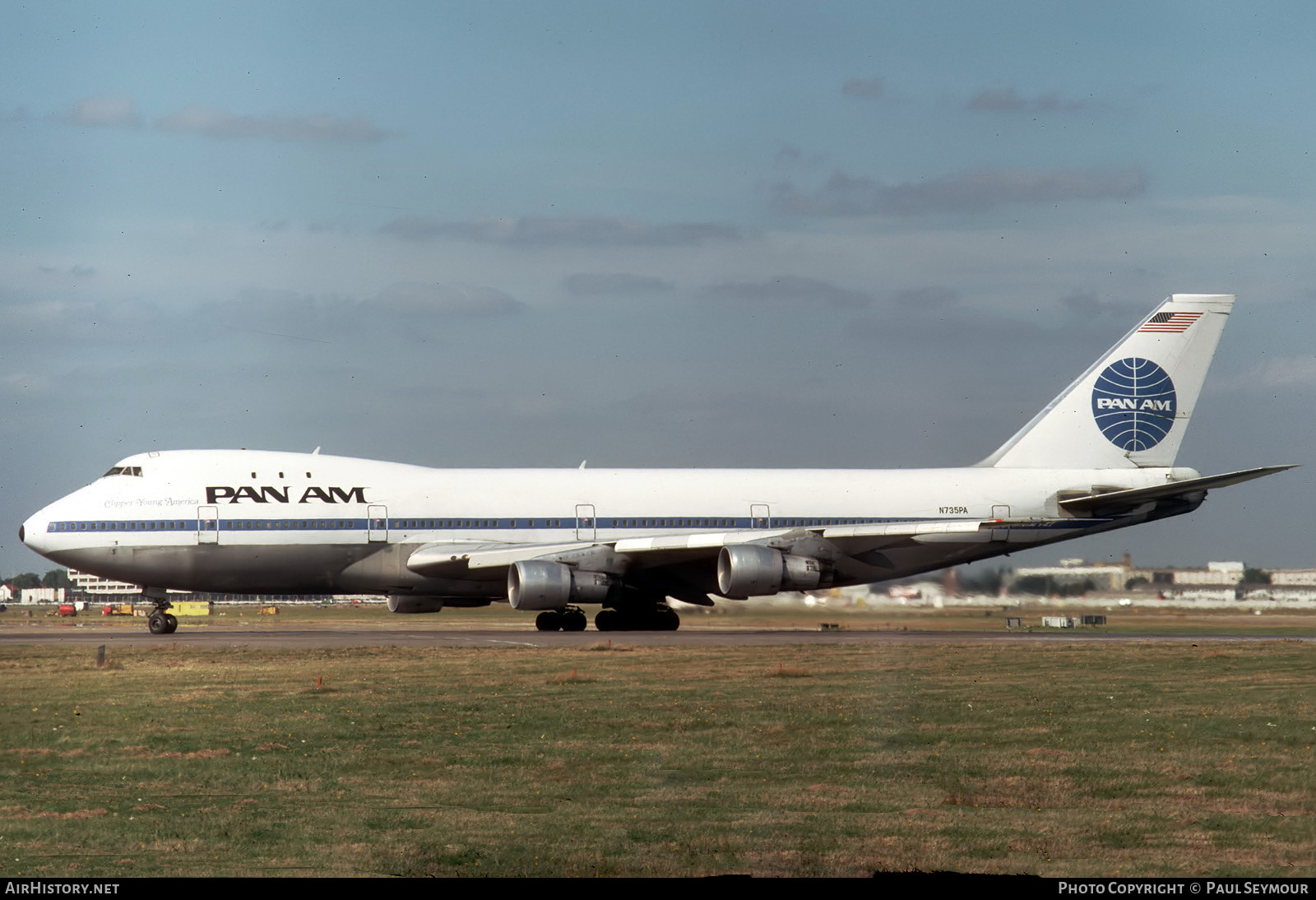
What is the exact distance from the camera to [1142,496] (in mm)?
41312

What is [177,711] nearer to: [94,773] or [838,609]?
[94,773]

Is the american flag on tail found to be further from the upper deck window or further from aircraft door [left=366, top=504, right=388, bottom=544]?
the upper deck window

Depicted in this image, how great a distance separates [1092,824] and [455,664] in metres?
18.8

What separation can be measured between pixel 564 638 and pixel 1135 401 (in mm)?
22787

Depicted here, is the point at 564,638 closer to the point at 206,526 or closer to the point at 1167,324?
the point at 206,526

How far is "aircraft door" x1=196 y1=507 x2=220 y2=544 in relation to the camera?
4209 cm

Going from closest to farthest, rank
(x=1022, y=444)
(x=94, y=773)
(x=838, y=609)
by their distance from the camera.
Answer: (x=94, y=773) < (x=838, y=609) < (x=1022, y=444)

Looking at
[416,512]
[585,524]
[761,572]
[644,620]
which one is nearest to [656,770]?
[761,572]

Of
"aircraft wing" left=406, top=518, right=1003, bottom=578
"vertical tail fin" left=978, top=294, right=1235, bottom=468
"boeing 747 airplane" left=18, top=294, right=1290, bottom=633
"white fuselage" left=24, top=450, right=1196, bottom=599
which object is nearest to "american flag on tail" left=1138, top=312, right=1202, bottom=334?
"vertical tail fin" left=978, top=294, right=1235, bottom=468

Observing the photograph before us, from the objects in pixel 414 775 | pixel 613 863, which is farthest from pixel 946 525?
pixel 613 863

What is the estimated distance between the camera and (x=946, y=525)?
39.8 m

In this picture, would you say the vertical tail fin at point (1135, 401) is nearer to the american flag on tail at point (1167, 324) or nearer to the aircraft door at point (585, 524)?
the american flag on tail at point (1167, 324)

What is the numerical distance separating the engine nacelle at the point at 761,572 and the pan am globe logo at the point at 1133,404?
14000 millimetres

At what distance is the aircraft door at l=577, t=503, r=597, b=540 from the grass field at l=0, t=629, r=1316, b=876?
15.3 metres
